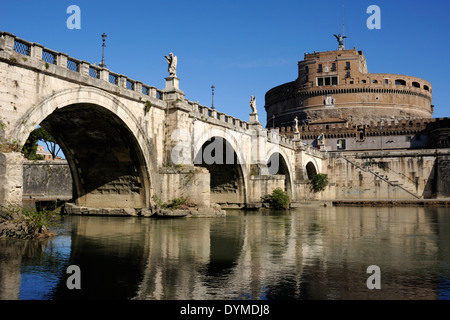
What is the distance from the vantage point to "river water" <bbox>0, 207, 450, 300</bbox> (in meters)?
7.09

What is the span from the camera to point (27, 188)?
44469 millimetres

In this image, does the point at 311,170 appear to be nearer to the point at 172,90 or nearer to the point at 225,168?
the point at 225,168

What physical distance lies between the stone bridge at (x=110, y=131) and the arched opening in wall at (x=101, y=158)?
0.16 feet

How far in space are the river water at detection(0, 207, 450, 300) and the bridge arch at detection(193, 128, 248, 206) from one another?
16114mm

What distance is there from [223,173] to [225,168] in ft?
1.67

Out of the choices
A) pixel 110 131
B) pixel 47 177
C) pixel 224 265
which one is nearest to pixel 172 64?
pixel 110 131

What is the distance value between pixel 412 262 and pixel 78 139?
17.8m

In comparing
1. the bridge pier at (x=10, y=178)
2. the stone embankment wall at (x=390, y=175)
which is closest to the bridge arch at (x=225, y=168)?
the stone embankment wall at (x=390, y=175)

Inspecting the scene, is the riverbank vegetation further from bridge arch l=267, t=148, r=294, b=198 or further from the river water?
bridge arch l=267, t=148, r=294, b=198

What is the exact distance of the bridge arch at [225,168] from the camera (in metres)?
32.0

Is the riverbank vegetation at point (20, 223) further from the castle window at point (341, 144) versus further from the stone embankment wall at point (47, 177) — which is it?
the castle window at point (341, 144)

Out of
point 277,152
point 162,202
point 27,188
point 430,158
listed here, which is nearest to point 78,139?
point 162,202

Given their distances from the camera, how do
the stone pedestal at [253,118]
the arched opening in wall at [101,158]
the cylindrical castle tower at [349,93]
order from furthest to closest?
the cylindrical castle tower at [349,93] < the stone pedestal at [253,118] < the arched opening in wall at [101,158]
